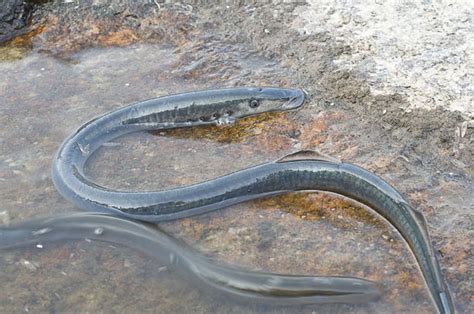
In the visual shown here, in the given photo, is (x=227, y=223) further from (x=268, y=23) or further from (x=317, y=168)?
(x=268, y=23)

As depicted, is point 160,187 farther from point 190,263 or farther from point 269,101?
point 269,101

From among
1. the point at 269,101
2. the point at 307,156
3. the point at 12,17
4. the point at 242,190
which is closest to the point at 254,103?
the point at 269,101

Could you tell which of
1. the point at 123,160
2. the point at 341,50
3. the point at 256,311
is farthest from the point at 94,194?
the point at 341,50

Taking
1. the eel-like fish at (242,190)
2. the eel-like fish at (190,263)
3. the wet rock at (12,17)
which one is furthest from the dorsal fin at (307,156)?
the wet rock at (12,17)

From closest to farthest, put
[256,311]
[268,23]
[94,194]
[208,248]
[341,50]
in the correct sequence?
[256,311] → [208,248] → [94,194] → [341,50] → [268,23]

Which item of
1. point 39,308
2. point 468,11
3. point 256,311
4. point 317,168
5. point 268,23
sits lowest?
point 39,308

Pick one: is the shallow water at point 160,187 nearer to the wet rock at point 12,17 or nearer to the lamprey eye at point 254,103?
the lamprey eye at point 254,103

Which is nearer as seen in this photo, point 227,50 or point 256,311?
point 256,311

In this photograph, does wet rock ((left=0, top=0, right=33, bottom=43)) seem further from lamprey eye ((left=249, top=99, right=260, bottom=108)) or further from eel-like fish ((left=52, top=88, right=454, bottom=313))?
lamprey eye ((left=249, top=99, right=260, bottom=108))
